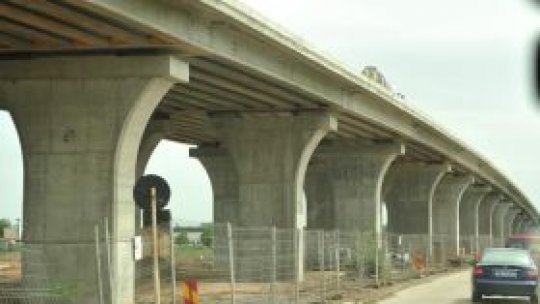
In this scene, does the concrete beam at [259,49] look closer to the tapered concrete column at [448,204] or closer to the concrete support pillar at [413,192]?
the concrete support pillar at [413,192]

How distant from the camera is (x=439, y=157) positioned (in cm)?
6438

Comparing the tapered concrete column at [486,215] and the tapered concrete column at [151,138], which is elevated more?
the tapered concrete column at [151,138]

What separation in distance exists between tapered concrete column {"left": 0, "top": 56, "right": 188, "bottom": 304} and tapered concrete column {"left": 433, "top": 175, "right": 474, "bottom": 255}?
52220 millimetres

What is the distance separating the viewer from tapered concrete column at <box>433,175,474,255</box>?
74938mm

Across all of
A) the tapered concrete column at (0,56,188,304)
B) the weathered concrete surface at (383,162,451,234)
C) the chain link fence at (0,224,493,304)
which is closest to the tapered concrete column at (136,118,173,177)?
the chain link fence at (0,224,493,304)

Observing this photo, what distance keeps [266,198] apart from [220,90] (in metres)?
5.78

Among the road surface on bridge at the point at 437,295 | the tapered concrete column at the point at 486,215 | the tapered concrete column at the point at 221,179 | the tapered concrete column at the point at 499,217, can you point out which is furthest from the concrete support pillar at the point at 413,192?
the tapered concrete column at the point at 499,217

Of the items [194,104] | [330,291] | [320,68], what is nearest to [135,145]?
[330,291]

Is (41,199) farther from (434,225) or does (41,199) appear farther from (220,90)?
(434,225)

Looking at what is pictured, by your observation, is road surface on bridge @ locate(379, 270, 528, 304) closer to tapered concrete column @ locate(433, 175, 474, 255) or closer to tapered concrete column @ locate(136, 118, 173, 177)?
tapered concrete column @ locate(136, 118, 173, 177)

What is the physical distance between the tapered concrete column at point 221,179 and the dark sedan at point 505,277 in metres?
29.5

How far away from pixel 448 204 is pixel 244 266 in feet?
147

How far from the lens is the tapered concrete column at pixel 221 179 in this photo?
5544cm

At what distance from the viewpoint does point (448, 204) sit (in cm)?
7681
